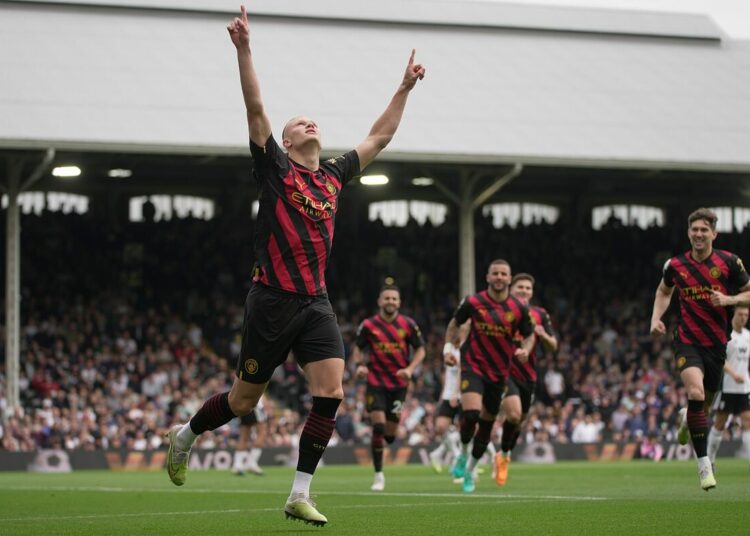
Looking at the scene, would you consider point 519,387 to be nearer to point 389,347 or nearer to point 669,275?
point 389,347

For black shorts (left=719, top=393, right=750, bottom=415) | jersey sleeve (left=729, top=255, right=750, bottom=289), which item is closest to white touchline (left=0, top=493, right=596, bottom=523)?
jersey sleeve (left=729, top=255, right=750, bottom=289)

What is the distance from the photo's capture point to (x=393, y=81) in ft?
109

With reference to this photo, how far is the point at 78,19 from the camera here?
106 ft

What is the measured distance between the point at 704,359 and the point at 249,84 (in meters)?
5.81

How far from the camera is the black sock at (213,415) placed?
30.9 feet

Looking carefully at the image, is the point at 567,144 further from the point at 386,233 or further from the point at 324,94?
the point at 386,233

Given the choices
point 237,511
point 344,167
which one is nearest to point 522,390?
point 237,511

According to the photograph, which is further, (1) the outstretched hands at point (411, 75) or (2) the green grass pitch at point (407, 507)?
(1) the outstretched hands at point (411, 75)

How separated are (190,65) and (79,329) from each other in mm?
6616

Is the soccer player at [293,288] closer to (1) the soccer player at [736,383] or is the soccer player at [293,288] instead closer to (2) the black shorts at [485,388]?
(2) the black shorts at [485,388]

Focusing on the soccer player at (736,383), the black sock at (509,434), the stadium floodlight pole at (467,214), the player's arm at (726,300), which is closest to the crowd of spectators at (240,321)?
the stadium floodlight pole at (467,214)

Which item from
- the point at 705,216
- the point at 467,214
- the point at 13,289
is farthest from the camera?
the point at 467,214

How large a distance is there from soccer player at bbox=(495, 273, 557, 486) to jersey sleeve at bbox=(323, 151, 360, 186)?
632cm

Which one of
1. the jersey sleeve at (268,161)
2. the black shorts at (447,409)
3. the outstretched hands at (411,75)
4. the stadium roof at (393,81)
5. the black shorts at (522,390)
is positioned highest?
the stadium roof at (393,81)
